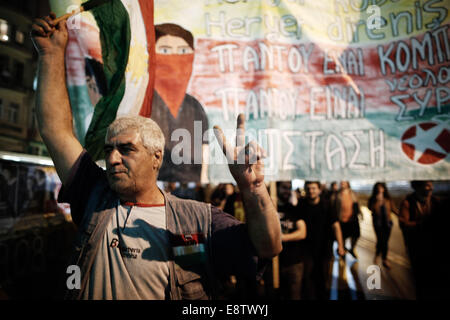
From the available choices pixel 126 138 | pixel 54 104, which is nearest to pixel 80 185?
pixel 126 138

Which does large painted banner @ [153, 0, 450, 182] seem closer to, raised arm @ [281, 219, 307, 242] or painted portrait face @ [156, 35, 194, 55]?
painted portrait face @ [156, 35, 194, 55]

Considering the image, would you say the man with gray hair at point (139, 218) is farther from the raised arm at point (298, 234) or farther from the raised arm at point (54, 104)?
the raised arm at point (298, 234)

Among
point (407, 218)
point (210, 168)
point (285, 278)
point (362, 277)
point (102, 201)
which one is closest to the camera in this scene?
point (102, 201)

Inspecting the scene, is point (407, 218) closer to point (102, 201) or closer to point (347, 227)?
point (347, 227)

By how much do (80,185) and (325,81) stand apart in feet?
7.17

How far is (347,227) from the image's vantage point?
452 cm

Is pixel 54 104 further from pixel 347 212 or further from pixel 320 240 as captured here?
pixel 347 212

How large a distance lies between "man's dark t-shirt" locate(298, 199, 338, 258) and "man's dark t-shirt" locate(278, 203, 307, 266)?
143mm

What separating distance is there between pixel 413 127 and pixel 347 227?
2686 millimetres

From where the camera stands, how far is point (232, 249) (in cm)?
147

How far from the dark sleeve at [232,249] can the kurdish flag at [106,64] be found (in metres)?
1.36

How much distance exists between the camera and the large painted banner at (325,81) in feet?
7.54

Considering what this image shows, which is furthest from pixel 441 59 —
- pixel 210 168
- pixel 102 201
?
pixel 102 201
